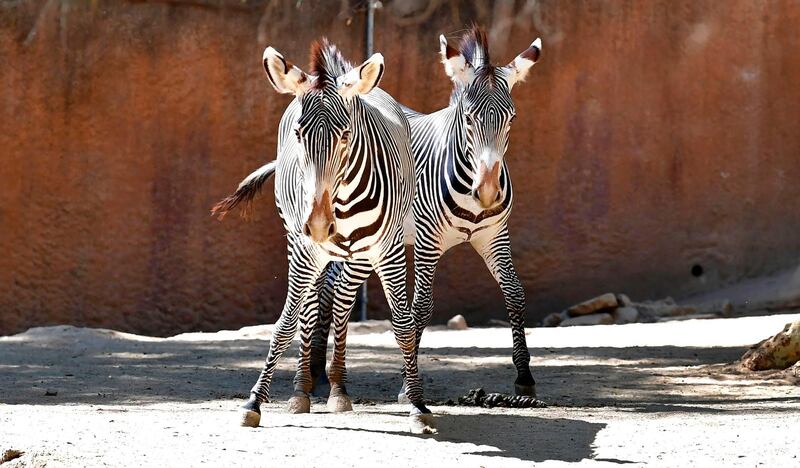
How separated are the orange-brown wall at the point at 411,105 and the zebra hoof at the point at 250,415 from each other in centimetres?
620

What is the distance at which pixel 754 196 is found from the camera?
41.8ft

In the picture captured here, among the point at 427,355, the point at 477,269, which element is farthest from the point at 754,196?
the point at 427,355

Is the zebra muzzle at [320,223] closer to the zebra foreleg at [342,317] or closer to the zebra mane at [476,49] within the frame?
the zebra foreleg at [342,317]

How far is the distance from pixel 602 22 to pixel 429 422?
7.86 m

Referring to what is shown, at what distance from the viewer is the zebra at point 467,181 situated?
6.77 m

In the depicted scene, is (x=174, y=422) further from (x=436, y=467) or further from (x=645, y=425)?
(x=645, y=425)

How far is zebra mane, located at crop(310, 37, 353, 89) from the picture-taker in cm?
559


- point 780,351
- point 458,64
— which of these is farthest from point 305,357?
point 780,351

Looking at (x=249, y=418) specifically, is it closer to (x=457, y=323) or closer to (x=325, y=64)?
(x=325, y=64)

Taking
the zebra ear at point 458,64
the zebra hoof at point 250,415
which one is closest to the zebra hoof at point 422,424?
the zebra hoof at point 250,415

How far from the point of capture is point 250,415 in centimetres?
575

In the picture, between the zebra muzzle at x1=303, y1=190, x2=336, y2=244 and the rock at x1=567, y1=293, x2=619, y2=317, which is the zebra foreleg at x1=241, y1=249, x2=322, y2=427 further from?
the rock at x1=567, y1=293, x2=619, y2=317

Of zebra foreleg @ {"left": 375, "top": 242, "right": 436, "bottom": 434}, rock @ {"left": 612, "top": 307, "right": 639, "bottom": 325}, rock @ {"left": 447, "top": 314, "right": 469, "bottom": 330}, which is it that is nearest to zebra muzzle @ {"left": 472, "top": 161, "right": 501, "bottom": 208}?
zebra foreleg @ {"left": 375, "top": 242, "right": 436, "bottom": 434}

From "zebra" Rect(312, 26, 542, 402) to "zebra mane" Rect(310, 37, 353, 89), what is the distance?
3.11 feet
